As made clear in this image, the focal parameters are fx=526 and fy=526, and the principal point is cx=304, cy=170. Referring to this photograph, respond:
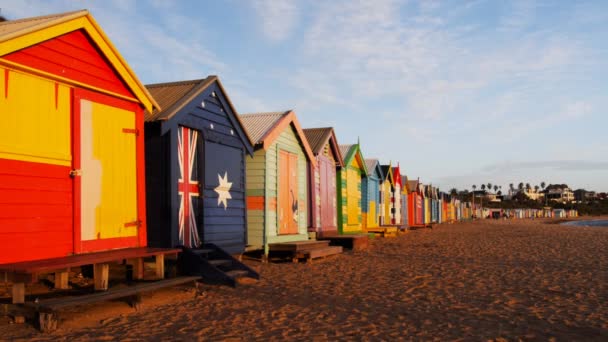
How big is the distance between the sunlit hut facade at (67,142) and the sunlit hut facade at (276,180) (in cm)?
511

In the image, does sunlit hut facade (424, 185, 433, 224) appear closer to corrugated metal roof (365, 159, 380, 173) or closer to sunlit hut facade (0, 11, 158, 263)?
corrugated metal roof (365, 159, 380, 173)

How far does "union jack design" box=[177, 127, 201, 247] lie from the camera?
→ 1048cm

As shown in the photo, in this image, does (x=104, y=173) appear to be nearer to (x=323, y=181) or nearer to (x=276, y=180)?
(x=276, y=180)

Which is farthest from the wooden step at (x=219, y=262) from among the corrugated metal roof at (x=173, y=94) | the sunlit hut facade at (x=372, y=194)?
the sunlit hut facade at (x=372, y=194)

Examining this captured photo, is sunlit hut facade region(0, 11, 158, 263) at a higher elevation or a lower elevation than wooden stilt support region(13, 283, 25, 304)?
higher

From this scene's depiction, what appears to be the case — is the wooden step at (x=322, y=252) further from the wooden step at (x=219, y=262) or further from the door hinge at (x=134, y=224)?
the door hinge at (x=134, y=224)

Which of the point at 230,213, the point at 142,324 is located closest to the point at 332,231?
the point at 230,213

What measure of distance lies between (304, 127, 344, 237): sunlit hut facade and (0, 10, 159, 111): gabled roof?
9445 millimetres

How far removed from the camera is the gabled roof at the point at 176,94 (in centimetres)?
1000

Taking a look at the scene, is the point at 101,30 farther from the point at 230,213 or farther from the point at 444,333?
the point at 444,333

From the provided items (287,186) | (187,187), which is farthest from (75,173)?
(287,186)

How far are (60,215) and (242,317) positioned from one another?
3.01 meters

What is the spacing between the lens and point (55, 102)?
25.0ft

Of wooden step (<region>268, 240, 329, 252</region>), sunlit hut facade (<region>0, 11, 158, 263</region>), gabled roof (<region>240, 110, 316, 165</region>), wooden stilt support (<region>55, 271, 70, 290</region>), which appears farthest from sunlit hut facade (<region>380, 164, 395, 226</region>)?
wooden stilt support (<region>55, 271, 70, 290</region>)
